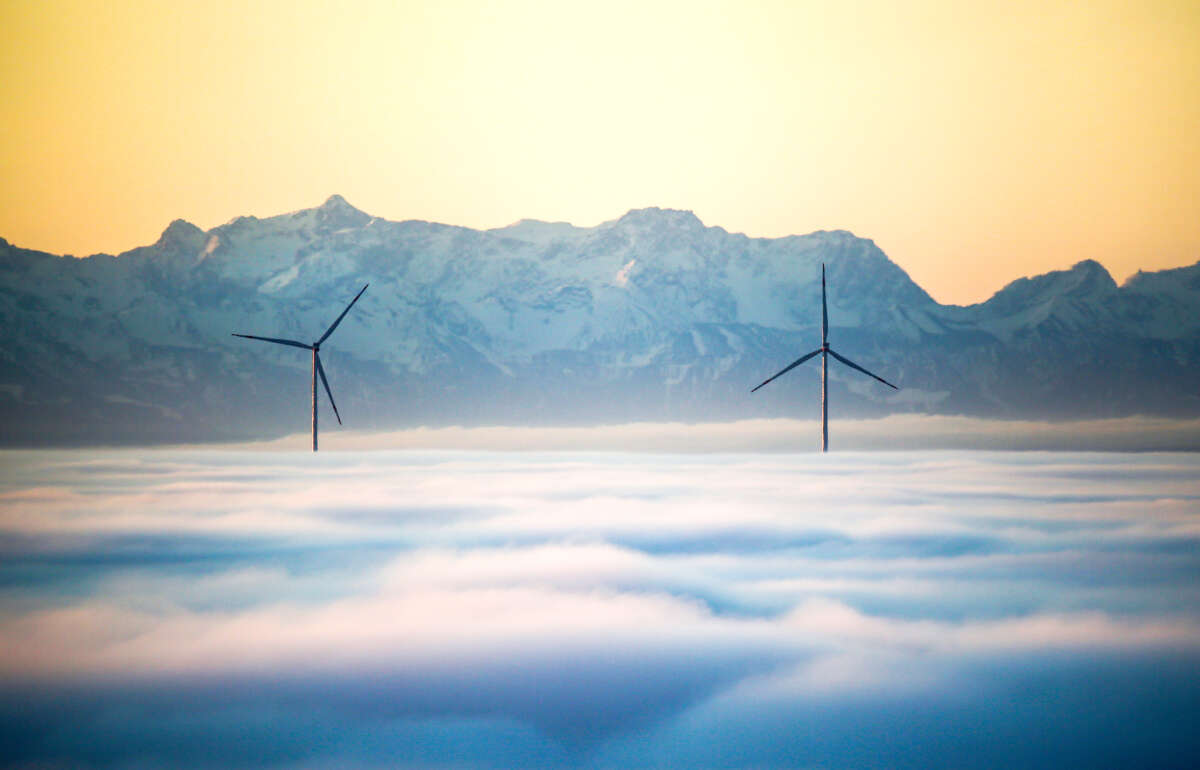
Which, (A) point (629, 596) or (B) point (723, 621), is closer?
(B) point (723, 621)

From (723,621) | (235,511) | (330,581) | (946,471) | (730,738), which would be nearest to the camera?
(730,738)

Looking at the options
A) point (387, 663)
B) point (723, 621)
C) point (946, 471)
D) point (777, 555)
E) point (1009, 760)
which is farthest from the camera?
point (946, 471)

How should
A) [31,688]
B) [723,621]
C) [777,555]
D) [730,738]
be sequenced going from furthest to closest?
[777,555], [723,621], [31,688], [730,738]

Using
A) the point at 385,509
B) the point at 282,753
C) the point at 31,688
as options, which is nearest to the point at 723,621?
the point at 282,753

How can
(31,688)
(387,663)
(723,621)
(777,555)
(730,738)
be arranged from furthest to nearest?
(777,555) < (723,621) < (387,663) < (31,688) < (730,738)

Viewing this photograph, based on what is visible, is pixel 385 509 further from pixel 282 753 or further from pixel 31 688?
pixel 282 753

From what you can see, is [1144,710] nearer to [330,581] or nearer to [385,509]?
[330,581]

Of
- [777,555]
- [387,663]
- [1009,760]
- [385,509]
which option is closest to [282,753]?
[387,663]

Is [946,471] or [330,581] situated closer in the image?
[330,581]

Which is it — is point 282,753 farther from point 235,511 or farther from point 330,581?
point 235,511
